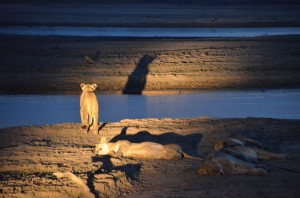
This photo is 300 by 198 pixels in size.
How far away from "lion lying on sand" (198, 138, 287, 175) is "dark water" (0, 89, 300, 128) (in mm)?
4786

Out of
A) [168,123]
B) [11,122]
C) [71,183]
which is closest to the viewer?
[71,183]

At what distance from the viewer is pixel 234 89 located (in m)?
19.6

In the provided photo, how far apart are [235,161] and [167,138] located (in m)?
2.62

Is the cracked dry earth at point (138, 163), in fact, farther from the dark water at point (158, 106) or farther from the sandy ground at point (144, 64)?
the sandy ground at point (144, 64)

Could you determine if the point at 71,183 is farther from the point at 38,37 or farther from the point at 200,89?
the point at 38,37

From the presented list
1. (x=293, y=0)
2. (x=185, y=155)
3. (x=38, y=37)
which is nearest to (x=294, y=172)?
(x=185, y=155)

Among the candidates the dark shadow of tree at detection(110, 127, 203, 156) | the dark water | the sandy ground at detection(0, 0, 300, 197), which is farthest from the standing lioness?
the dark water

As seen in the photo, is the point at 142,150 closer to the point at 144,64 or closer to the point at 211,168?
the point at 211,168

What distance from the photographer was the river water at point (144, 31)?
119 ft

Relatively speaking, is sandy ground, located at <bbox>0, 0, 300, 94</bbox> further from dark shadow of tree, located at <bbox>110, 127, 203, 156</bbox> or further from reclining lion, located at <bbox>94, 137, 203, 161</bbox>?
reclining lion, located at <bbox>94, 137, 203, 161</bbox>

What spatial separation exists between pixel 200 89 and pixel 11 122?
700 centimetres

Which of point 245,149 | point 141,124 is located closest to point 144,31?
point 141,124

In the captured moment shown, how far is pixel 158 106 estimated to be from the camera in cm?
1655

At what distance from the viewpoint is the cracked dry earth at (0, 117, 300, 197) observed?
29.8ft
